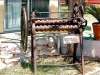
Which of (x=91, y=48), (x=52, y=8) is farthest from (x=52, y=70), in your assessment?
(x=52, y=8)

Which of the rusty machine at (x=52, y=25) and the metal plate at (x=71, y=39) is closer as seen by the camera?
the rusty machine at (x=52, y=25)

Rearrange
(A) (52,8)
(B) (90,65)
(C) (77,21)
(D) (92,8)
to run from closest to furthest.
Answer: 1. (C) (77,21)
2. (B) (90,65)
3. (D) (92,8)
4. (A) (52,8)

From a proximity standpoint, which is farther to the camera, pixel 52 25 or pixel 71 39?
pixel 52 25

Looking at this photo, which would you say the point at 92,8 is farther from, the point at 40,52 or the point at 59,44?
the point at 40,52

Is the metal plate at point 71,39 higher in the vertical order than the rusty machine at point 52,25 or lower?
lower

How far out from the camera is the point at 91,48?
5992mm

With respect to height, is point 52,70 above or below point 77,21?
below

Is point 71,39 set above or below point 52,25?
below

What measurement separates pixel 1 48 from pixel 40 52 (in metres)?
0.93

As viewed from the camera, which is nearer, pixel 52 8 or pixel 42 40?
pixel 42 40

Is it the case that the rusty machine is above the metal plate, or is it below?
above

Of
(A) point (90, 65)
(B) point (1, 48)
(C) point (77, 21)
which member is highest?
(C) point (77, 21)

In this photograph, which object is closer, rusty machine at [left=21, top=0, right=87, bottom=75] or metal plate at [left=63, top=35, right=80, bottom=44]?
rusty machine at [left=21, top=0, right=87, bottom=75]

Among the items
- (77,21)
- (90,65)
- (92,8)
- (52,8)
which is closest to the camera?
(77,21)
